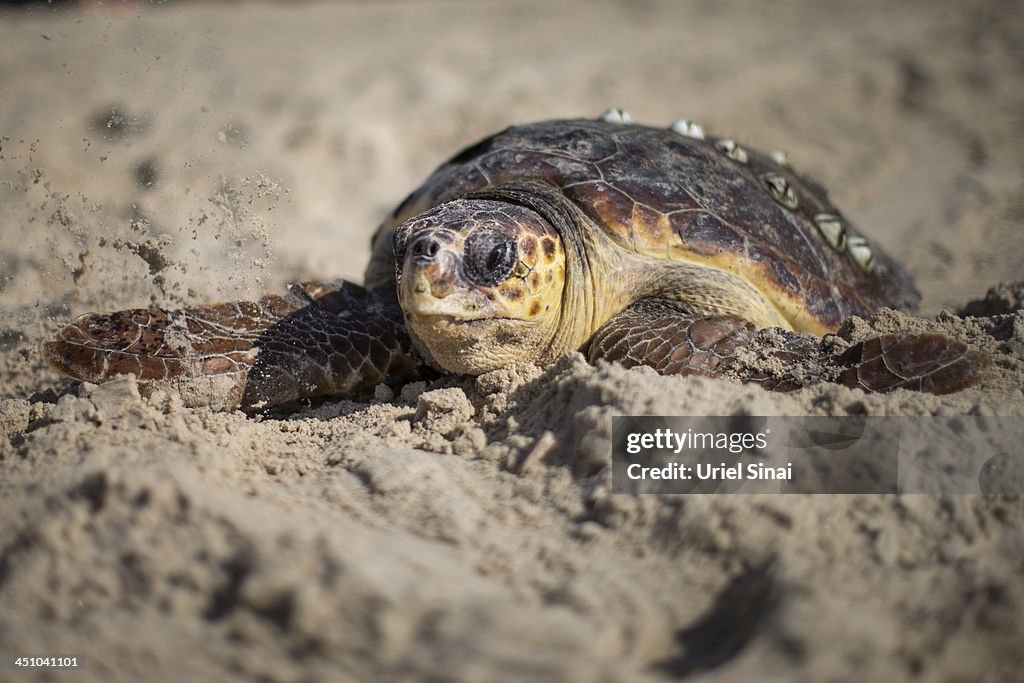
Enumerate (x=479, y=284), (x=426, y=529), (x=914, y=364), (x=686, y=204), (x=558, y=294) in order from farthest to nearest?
1. (x=686, y=204)
2. (x=558, y=294)
3. (x=479, y=284)
4. (x=914, y=364)
5. (x=426, y=529)

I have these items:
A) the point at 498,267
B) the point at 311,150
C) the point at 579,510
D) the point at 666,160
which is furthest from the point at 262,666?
the point at 311,150

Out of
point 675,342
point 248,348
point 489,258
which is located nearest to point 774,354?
point 675,342

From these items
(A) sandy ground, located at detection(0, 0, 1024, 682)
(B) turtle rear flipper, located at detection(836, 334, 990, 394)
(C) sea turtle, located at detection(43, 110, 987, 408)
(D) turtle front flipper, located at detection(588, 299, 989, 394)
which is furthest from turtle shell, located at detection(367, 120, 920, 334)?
(B) turtle rear flipper, located at detection(836, 334, 990, 394)

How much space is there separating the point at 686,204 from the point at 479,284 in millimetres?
934

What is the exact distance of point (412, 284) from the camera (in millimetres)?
1945

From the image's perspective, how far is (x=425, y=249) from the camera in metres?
1.96

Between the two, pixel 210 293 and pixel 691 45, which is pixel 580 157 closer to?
pixel 210 293

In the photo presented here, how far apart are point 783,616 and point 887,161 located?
19.5ft

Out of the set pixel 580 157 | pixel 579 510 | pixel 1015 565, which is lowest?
pixel 1015 565

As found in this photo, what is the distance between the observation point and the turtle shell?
7.96 feet

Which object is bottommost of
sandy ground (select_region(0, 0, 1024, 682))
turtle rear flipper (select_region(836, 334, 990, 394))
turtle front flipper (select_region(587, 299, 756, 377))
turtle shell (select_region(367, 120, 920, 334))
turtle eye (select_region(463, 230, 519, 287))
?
sandy ground (select_region(0, 0, 1024, 682))

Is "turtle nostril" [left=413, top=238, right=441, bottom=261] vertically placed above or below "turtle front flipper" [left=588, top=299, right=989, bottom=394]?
above

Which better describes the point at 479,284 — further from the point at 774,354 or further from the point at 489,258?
the point at 774,354

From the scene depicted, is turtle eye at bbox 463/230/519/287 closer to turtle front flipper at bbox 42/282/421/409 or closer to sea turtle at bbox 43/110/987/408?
sea turtle at bbox 43/110/987/408
